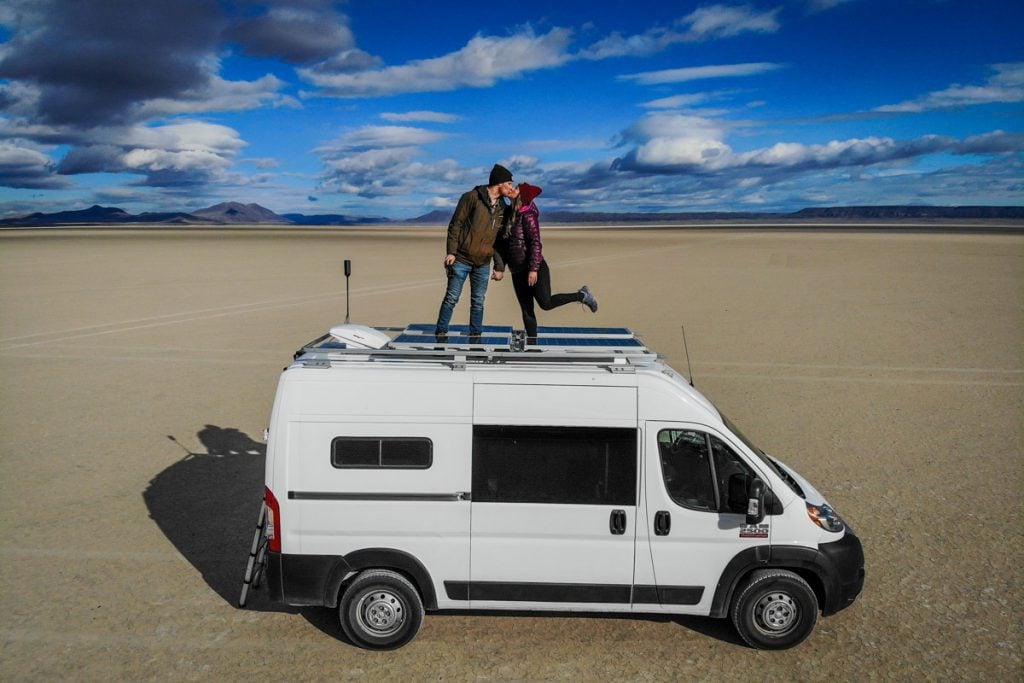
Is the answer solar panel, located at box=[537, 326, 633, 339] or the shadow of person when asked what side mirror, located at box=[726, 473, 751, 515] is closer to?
solar panel, located at box=[537, 326, 633, 339]

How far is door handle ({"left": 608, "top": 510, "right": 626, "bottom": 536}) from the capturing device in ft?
17.5

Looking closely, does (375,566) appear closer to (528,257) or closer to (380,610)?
(380,610)

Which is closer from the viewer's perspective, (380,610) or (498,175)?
(380,610)

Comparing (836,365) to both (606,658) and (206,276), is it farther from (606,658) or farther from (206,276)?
(206,276)

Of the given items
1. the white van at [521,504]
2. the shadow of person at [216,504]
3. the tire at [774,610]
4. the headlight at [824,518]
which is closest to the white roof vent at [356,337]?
the white van at [521,504]

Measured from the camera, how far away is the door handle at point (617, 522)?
17.5 ft

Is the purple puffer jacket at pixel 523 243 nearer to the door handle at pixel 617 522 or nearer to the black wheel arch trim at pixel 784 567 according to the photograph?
the door handle at pixel 617 522

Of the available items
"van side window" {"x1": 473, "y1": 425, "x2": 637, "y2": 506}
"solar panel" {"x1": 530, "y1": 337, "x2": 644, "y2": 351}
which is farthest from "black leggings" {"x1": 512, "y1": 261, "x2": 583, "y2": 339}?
"van side window" {"x1": 473, "y1": 425, "x2": 637, "y2": 506}

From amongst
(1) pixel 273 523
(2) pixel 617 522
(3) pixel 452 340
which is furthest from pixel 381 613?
(3) pixel 452 340

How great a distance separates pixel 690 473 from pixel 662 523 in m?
0.41

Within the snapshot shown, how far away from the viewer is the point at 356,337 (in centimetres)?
590

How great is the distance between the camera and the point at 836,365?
1519cm

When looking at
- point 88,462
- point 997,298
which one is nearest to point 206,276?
point 88,462

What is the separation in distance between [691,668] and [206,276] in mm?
32116
